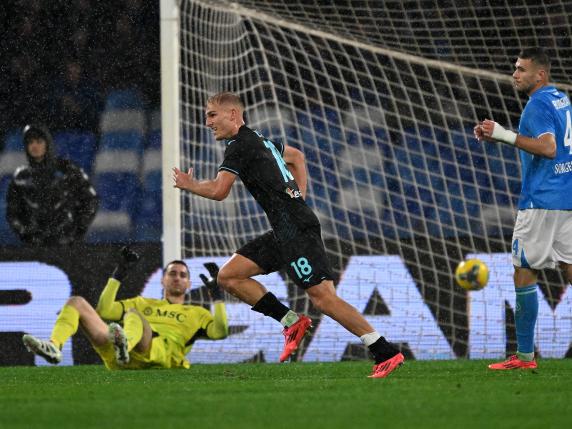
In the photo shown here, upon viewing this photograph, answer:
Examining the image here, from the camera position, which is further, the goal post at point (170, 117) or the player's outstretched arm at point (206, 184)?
the goal post at point (170, 117)

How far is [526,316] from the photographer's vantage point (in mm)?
6883

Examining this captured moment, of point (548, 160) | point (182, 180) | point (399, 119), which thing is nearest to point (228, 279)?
point (182, 180)

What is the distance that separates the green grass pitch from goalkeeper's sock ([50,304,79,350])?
0.75 feet

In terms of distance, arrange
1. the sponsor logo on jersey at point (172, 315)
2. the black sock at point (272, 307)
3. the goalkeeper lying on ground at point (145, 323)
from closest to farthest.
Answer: the black sock at point (272, 307)
the goalkeeper lying on ground at point (145, 323)
the sponsor logo on jersey at point (172, 315)

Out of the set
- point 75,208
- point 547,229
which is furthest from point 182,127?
point 547,229

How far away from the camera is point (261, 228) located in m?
9.91

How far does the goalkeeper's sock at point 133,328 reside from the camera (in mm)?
7562

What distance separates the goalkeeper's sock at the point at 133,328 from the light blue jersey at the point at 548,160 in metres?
2.52

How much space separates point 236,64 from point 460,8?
1.82 meters

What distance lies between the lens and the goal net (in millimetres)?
9273

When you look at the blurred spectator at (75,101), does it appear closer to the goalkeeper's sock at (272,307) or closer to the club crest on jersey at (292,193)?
the goalkeeper's sock at (272,307)

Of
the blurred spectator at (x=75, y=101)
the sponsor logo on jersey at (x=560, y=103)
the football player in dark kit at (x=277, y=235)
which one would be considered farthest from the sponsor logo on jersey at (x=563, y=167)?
the blurred spectator at (x=75, y=101)

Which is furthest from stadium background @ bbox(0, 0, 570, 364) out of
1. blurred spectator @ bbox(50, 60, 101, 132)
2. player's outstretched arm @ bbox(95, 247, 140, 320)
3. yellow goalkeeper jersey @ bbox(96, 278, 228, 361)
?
player's outstretched arm @ bbox(95, 247, 140, 320)

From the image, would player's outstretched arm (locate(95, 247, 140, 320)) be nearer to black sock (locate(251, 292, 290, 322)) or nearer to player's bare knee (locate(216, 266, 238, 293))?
player's bare knee (locate(216, 266, 238, 293))
